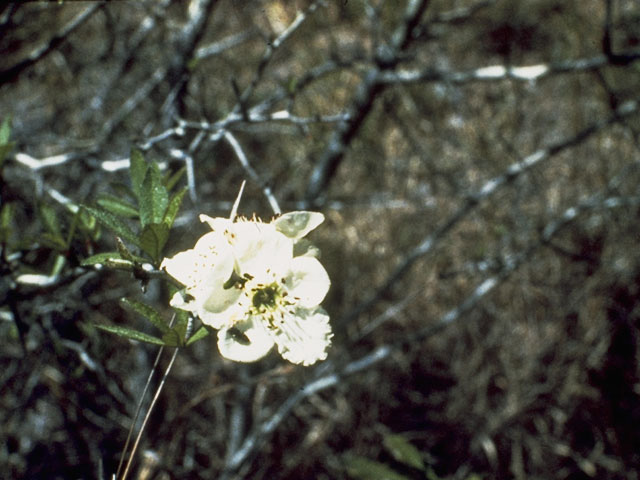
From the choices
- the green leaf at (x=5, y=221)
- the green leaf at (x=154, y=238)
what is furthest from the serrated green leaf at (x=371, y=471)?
the green leaf at (x=5, y=221)

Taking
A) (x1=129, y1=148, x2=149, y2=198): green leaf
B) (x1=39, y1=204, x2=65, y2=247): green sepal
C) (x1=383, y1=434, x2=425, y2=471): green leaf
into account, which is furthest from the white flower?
(x1=383, y1=434, x2=425, y2=471): green leaf

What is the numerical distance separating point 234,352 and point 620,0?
4.96 meters

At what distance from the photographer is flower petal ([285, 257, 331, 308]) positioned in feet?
3.36

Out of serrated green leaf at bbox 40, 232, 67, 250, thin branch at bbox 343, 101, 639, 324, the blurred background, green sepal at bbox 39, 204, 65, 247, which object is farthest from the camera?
the blurred background

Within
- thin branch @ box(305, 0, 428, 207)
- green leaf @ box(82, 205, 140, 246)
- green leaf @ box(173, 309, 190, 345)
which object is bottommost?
thin branch @ box(305, 0, 428, 207)

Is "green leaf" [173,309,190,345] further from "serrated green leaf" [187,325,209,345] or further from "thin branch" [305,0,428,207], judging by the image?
"thin branch" [305,0,428,207]

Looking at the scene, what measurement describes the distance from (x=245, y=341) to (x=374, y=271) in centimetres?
235

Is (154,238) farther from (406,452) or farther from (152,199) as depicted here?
(406,452)

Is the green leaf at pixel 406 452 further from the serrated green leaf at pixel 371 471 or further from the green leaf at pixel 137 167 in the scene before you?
the green leaf at pixel 137 167

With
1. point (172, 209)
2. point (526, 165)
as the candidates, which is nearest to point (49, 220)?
point (172, 209)

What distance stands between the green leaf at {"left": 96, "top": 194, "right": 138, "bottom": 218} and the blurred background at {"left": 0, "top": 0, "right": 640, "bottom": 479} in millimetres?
666

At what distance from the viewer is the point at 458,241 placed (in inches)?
129

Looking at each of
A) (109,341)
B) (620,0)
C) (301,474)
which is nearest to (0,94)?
(109,341)

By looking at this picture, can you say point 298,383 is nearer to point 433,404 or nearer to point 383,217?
point 433,404
